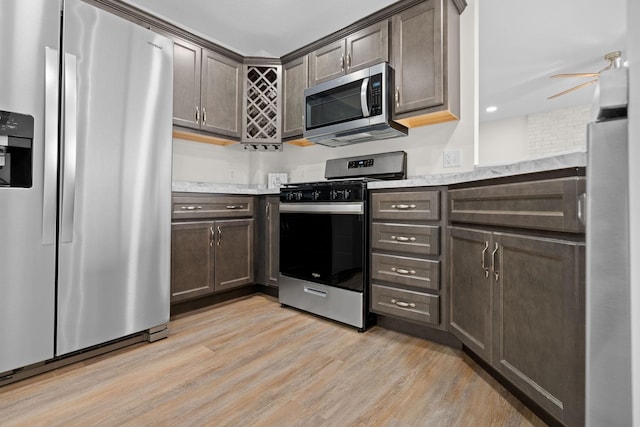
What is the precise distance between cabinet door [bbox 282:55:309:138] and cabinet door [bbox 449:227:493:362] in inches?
68.6

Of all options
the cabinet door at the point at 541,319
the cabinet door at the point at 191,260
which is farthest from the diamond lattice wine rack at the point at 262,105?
the cabinet door at the point at 541,319

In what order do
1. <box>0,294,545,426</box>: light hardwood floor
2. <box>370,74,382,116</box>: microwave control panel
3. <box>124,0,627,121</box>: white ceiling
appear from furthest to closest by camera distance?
<box>124,0,627,121</box>: white ceiling
<box>370,74,382,116</box>: microwave control panel
<box>0,294,545,426</box>: light hardwood floor

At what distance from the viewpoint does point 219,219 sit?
2602mm

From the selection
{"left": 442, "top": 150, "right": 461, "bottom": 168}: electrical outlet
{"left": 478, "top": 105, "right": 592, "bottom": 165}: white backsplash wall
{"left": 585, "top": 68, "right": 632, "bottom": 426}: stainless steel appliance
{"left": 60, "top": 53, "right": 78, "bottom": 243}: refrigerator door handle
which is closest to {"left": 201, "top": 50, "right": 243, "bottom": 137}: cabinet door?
{"left": 60, "top": 53, "right": 78, "bottom": 243}: refrigerator door handle

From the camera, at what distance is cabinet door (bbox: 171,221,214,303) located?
7.62 ft

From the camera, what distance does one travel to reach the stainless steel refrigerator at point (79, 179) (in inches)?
56.9

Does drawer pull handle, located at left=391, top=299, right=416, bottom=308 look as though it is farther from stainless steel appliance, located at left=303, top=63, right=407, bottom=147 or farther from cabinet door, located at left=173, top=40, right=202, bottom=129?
cabinet door, located at left=173, top=40, right=202, bottom=129

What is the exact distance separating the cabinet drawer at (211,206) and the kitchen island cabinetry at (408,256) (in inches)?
46.5

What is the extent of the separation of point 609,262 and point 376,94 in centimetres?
216

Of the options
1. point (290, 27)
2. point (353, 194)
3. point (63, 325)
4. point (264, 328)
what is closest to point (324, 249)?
point (353, 194)

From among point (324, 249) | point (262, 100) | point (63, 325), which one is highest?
point (262, 100)

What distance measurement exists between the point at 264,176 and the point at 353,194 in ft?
5.06

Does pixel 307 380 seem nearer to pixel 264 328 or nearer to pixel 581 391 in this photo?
pixel 264 328

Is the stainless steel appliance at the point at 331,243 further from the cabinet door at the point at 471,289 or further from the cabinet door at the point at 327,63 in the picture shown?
the cabinet door at the point at 327,63
